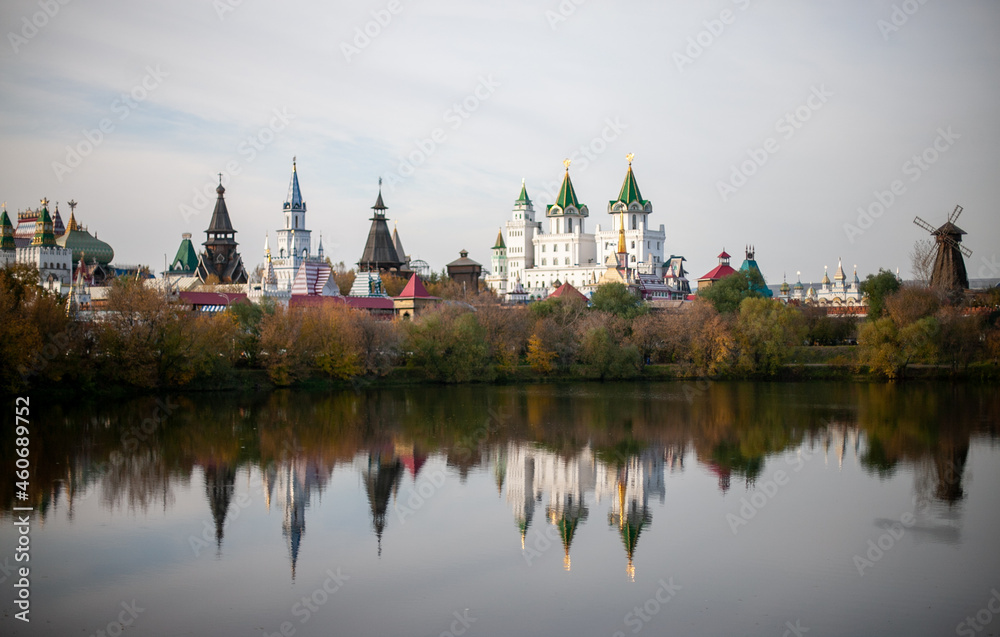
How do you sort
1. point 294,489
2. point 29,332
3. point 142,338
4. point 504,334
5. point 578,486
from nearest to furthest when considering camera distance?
point 294,489 < point 578,486 < point 29,332 < point 142,338 < point 504,334

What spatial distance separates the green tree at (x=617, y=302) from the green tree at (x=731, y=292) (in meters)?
2.83

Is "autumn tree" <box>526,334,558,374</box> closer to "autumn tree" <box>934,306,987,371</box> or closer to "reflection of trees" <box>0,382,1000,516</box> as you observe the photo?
"reflection of trees" <box>0,382,1000,516</box>

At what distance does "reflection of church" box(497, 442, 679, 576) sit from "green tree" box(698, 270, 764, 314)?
21662 millimetres

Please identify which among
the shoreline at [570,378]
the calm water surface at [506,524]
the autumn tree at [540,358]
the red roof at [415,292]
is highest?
the red roof at [415,292]

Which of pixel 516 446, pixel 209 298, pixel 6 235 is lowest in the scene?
pixel 516 446

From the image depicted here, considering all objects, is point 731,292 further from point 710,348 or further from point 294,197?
point 294,197

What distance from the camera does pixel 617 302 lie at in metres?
40.4

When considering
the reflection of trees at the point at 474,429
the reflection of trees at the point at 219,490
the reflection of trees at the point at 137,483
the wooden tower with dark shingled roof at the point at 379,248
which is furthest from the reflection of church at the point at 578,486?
the wooden tower with dark shingled roof at the point at 379,248

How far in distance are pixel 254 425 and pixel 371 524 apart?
8.87 meters

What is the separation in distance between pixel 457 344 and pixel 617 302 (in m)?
10.9

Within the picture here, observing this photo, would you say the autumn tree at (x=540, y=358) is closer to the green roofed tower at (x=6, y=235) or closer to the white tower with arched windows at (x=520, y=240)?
the green roofed tower at (x=6, y=235)

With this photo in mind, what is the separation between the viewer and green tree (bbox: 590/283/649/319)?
129ft

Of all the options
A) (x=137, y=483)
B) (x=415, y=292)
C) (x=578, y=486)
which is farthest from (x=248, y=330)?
(x=578, y=486)

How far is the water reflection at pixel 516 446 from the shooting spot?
1409 centimetres
